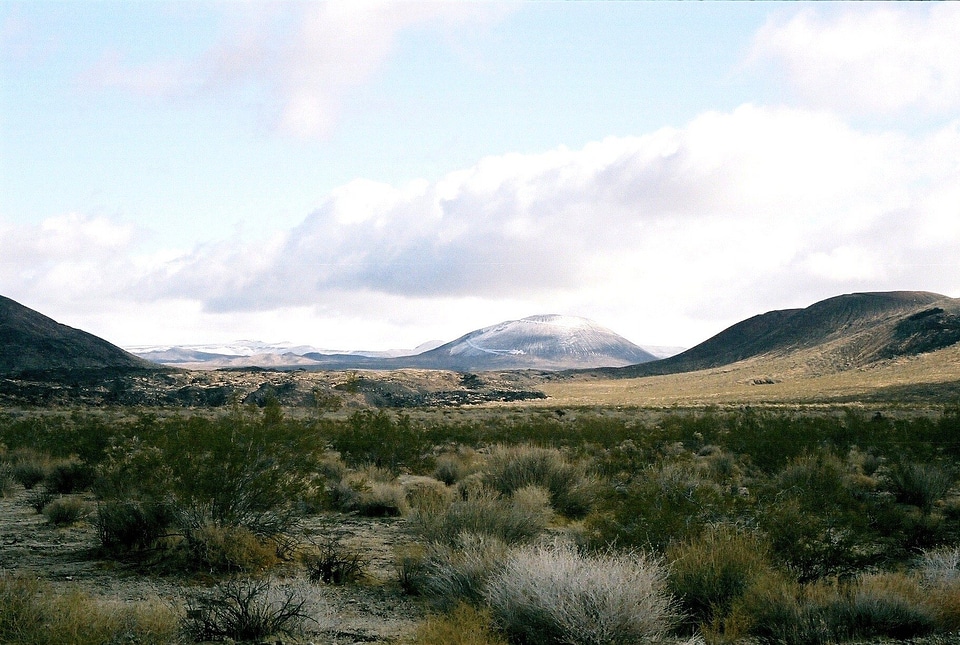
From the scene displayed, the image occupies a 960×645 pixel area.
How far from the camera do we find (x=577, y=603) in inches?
240

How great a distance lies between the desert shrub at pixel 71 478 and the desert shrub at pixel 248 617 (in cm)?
1082

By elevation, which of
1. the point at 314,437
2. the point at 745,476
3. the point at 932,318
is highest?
the point at 932,318

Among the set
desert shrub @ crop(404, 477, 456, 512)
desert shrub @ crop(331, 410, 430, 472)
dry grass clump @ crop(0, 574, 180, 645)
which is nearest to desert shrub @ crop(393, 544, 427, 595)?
desert shrub @ crop(404, 477, 456, 512)

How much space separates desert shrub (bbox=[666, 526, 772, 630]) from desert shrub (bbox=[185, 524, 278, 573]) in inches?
205

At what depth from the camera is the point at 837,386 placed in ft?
271

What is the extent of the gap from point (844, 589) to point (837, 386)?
84.4 metres

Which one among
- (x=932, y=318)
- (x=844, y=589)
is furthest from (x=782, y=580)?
(x=932, y=318)

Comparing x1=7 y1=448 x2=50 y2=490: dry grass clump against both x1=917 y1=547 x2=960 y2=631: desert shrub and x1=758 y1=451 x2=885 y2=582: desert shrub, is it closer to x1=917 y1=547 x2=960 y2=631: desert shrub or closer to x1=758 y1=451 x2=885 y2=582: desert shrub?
x1=758 y1=451 x2=885 y2=582: desert shrub

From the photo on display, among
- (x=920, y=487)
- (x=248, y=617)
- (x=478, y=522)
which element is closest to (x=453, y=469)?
(x=478, y=522)

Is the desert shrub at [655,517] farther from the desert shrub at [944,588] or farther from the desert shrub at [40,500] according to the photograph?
the desert shrub at [40,500]

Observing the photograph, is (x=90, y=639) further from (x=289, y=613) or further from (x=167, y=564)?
(x=167, y=564)

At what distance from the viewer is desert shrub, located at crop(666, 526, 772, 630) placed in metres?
7.14

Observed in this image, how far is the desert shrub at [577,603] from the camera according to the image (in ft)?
19.7

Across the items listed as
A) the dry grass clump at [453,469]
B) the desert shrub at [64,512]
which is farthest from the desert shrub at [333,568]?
the dry grass clump at [453,469]
